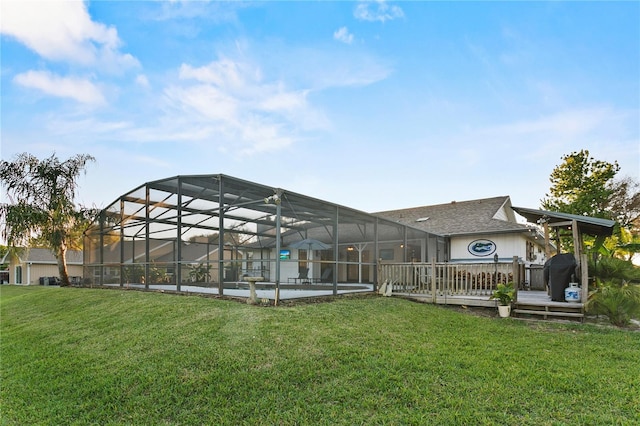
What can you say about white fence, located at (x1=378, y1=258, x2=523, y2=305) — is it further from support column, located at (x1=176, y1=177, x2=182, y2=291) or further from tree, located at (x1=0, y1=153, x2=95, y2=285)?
tree, located at (x1=0, y1=153, x2=95, y2=285)

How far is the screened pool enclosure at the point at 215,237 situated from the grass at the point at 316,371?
332cm

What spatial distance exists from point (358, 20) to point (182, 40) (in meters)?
4.91

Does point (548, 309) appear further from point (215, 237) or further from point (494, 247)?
point (215, 237)

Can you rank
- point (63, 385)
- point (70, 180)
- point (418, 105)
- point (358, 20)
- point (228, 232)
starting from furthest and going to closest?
point (70, 180), point (228, 232), point (418, 105), point (358, 20), point (63, 385)

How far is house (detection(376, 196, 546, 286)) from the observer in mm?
14594

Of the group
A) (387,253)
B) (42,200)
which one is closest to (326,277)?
(387,253)

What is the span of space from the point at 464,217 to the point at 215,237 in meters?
11.3

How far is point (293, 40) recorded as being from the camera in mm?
10555

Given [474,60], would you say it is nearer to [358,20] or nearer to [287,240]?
[358,20]

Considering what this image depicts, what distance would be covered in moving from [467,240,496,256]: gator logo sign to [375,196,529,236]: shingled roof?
1.85 ft

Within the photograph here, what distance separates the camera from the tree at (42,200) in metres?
16.2

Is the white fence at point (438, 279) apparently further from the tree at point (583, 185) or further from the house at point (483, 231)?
the tree at point (583, 185)

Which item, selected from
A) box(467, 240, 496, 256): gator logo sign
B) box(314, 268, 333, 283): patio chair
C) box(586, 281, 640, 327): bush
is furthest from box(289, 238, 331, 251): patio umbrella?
box(586, 281, 640, 327): bush

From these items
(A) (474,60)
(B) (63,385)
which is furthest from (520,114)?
(B) (63,385)
